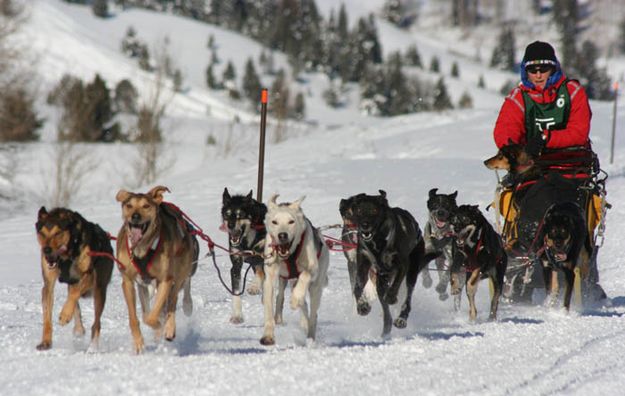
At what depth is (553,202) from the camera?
7.09 meters

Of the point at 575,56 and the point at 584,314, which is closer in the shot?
the point at 584,314

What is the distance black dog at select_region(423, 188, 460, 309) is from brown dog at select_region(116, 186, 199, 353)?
2.83 metres

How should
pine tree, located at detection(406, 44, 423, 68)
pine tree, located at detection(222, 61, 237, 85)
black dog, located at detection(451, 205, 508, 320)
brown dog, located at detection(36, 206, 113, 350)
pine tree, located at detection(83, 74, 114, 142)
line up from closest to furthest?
brown dog, located at detection(36, 206, 113, 350) < black dog, located at detection(451, 205, 508, 320) < pine tree, located at detection(83, 74, 114, 142) < pine tree, located at detection(222, 61, 237, 85) < pine tree, located at detection(406, 44, 423, 68)

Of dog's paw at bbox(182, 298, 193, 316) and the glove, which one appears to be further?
the glove

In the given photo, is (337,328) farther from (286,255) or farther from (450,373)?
(450,373)

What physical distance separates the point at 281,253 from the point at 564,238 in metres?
2.63

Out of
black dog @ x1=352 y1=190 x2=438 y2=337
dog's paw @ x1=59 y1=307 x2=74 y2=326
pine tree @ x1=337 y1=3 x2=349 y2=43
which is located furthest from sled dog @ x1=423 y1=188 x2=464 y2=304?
pine tree @ x1=337 y1=3 x2=349 y2=43

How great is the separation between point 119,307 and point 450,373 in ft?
11.7

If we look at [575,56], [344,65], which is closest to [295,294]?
[344,65]

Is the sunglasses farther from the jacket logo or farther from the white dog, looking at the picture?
→ the white dog

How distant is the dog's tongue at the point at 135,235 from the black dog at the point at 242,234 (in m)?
1.75

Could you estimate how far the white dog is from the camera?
5.61 m

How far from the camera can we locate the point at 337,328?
6.59 meters

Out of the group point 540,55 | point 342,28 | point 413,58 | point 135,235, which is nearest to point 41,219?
point 135,235
